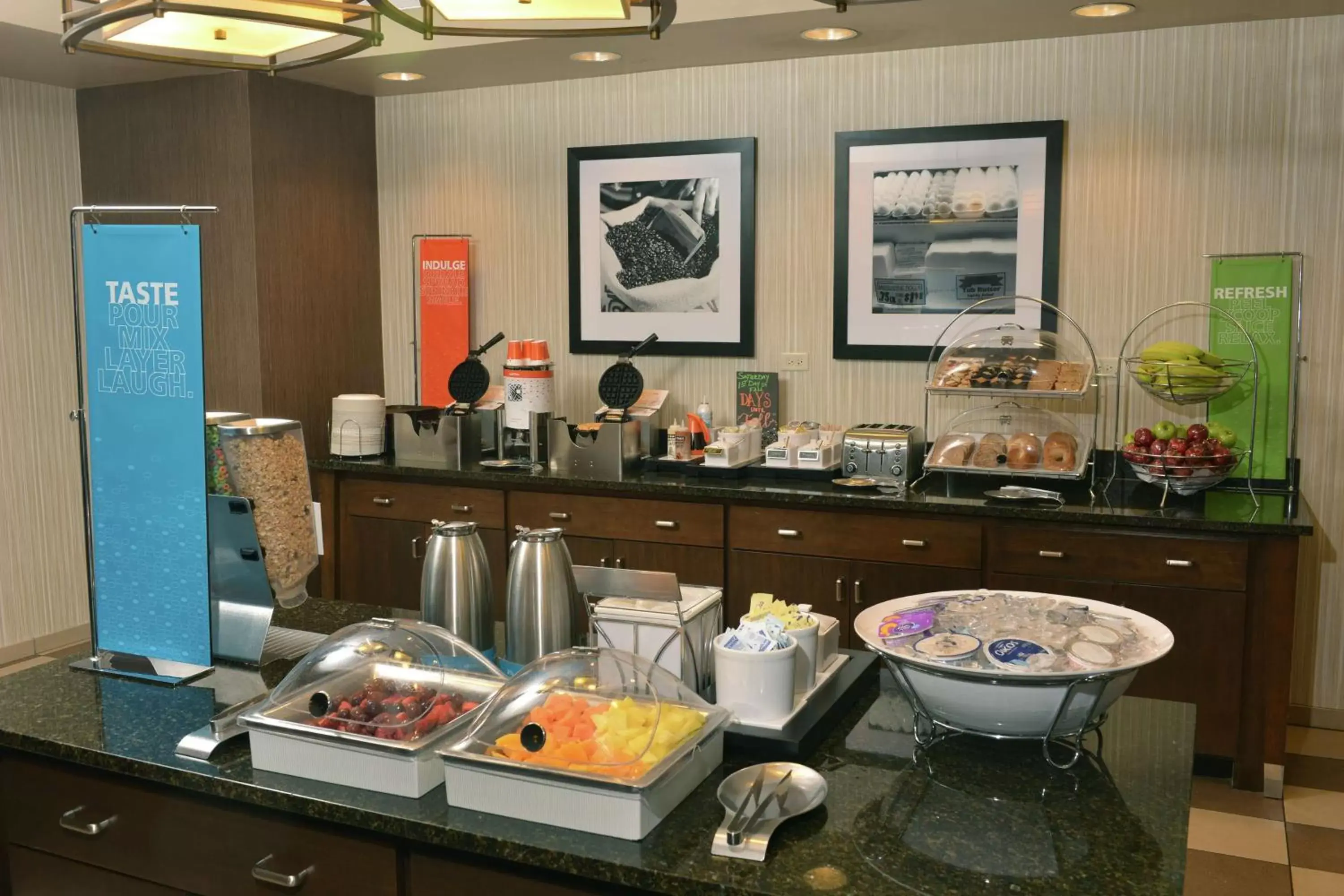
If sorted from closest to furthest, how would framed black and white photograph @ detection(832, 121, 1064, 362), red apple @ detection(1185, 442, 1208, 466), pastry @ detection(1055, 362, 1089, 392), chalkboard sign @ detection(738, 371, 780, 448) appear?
red apple @ detection(1185, 442, 1208, 466)
pastry @ detection(1055, 362, 1089, 392)
framed black and white photograph @ detection(832, 121, 1064, 362)
chalkboard sign @ detection(738, 371, 780, 448)

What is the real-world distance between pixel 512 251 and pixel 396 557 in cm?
147

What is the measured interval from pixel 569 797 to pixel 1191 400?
2.95 meters

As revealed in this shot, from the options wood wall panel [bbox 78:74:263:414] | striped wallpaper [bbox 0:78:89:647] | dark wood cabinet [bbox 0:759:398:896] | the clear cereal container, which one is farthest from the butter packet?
striped wallpaper [bbox 0:78:89:647]

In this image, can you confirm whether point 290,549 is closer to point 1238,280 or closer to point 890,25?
point 890,25

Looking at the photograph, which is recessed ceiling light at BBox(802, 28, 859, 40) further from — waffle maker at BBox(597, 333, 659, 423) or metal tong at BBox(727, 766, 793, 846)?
metal tong at BBox(727, 766, 793, 846)

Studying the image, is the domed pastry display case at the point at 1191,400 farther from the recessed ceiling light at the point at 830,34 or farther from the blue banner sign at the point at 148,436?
the blue banner sign at the point at 148,436

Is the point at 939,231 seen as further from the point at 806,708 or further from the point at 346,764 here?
the point at 346,764

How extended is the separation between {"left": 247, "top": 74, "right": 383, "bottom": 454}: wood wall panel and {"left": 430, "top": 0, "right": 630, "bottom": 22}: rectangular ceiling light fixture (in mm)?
3342

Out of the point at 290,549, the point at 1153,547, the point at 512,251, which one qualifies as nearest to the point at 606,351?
the point at 512,251

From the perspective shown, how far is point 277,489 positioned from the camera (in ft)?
7.13

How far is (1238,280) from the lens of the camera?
3980 mm

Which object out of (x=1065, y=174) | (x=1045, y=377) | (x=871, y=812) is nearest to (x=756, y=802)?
(x=871, y=812)

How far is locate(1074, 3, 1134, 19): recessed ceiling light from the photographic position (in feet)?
12.1

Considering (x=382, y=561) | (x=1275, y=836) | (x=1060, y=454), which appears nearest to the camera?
(x=1275, y=836)
